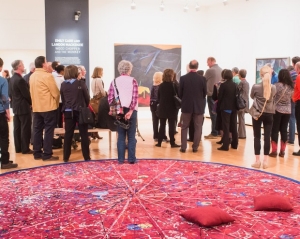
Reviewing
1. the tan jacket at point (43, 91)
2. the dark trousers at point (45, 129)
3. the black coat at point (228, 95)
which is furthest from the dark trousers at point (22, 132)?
the black coat at point (228, 95)

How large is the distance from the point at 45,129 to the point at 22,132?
2.67 ft

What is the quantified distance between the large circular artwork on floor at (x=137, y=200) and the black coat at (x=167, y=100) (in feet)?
4.62

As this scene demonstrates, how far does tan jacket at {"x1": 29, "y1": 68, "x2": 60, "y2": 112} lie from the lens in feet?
22.3

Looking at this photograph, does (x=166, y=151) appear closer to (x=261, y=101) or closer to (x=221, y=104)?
(x=221, y=104)

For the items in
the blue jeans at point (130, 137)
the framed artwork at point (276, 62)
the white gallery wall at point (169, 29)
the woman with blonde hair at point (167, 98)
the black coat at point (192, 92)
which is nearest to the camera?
the blue jeans at point (130, 137)

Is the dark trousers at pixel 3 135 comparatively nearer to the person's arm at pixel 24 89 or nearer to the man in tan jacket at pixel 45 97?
the man in tan jacket at pixel 45 97

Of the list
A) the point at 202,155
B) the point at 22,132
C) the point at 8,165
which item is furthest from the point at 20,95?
the point at 202,155

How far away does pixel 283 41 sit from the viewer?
10.8 m

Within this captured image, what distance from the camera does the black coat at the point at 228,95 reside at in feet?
25.5

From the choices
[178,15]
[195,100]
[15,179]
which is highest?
[178,15]

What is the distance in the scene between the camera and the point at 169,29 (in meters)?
13.7

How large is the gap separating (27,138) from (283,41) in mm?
7239

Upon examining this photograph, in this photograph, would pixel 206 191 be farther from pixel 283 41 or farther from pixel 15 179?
pixel 283 41

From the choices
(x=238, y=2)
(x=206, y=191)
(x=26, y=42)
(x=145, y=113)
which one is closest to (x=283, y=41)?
(x=238, y=2)
